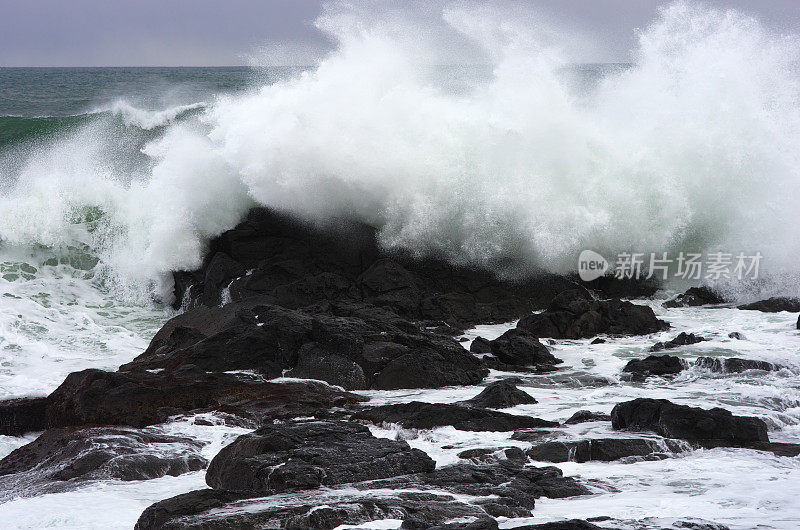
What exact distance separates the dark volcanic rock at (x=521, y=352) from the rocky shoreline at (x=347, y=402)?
21 millimetres

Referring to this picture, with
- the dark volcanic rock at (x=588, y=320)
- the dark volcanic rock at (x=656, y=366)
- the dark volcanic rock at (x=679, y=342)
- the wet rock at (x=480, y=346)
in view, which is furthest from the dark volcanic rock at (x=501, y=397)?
the dark volcanic rock at (x=588, y=320)

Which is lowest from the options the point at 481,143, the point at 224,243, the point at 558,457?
the point at 558,457

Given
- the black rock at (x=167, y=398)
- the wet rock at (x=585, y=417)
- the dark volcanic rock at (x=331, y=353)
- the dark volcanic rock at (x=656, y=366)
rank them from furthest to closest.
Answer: the dark volcanic rock at (x=656, y=366) < the dark volcanic rock at (x=331, y=353) < the black rock at (x=167, y=398) < the wet rock at (x=585, y=417)

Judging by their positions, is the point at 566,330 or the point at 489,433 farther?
the point at 566,330

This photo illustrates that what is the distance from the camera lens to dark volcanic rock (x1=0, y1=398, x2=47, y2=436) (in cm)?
764

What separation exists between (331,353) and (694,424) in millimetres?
3817

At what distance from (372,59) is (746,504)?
11492 mm

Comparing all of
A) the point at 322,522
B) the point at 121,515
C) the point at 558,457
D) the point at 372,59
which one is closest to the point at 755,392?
the point at 558,457

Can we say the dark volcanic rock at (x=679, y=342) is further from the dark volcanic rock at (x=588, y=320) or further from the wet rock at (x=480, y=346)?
A: the wet rock at (x=480, y=346)

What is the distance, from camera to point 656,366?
8898 millimetres

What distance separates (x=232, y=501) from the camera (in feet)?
16.6

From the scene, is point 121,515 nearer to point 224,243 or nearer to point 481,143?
point 224,243

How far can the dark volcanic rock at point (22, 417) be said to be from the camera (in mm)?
7637
